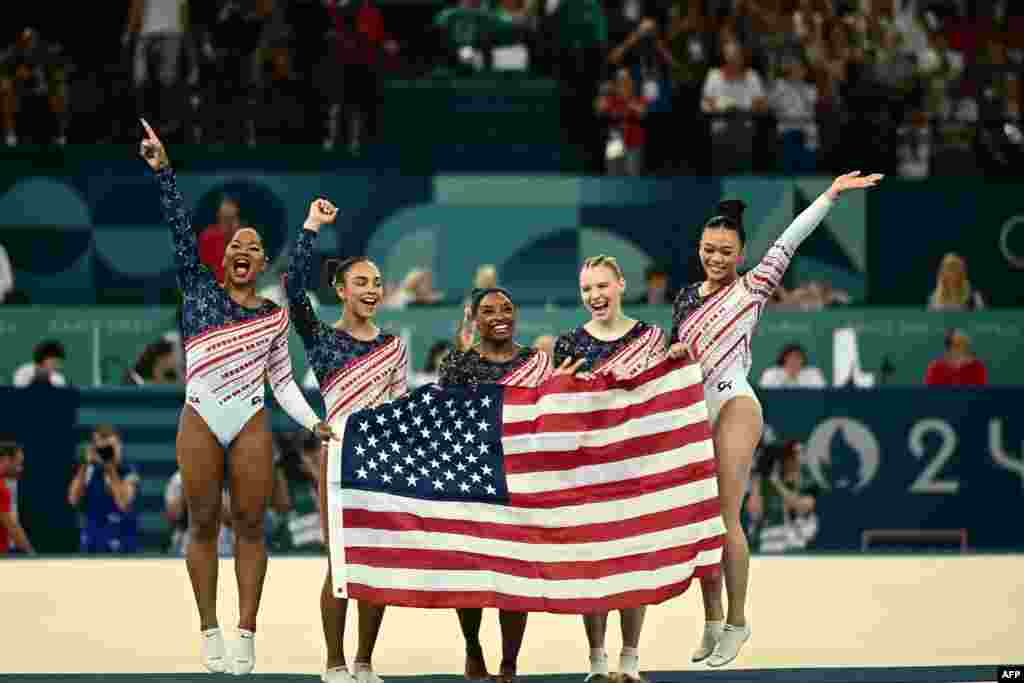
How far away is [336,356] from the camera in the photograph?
8438mm

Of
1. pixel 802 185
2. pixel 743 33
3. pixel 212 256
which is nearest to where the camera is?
pixel 212 256

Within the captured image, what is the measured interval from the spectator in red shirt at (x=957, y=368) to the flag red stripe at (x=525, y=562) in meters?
6.56

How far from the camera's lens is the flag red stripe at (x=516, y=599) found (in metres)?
7.98

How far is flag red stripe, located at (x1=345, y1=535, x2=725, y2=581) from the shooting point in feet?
26.4

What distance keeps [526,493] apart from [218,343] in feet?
4.93

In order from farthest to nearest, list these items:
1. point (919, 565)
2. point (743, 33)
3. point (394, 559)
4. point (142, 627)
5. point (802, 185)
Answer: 1. point (743, 33)
2. point (802, 185)
3. point (919, 565)
4. point (142, 627)
5. point (394, 559)

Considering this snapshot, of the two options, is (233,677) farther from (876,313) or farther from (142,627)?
(876,313)

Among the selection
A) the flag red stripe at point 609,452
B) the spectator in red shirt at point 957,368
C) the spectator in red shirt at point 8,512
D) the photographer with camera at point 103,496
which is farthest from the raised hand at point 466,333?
the spectator in red shirt at point 957,368

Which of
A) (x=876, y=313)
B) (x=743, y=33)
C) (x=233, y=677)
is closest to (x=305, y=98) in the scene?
(x=743, y=33)

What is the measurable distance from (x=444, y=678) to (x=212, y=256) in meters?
6.43

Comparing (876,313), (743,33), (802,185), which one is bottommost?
(876,313)

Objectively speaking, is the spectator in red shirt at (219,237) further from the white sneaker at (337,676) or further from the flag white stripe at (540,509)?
the white sneaker at (337,676)

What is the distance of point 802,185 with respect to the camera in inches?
610

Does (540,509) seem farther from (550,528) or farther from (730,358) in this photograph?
(730,358)
